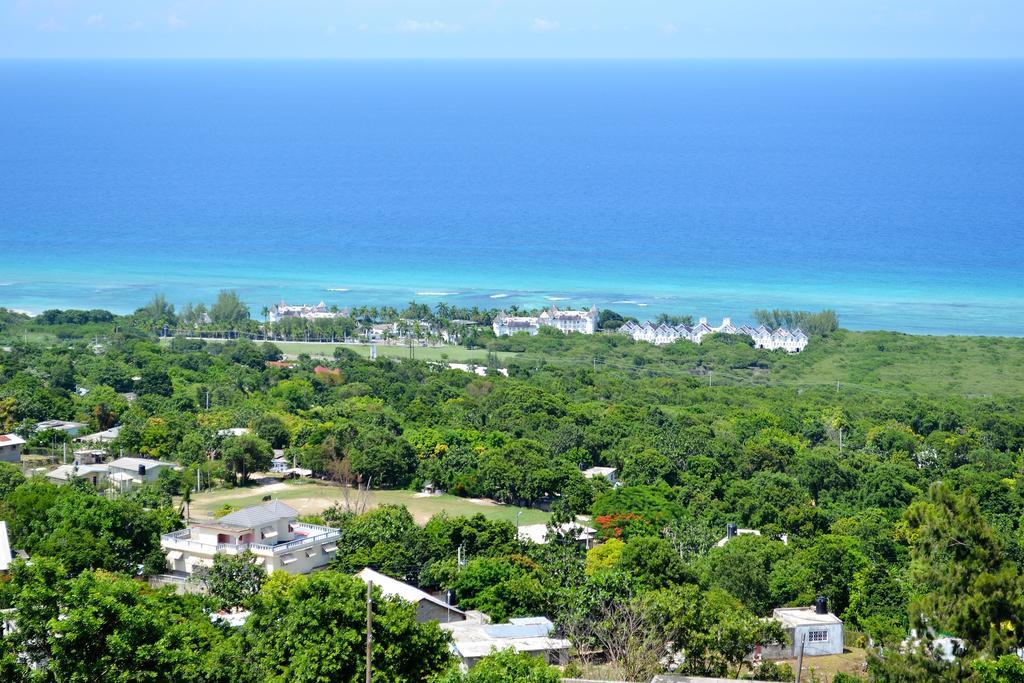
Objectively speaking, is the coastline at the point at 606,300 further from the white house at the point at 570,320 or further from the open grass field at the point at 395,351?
the open grass field at the point at 395,351

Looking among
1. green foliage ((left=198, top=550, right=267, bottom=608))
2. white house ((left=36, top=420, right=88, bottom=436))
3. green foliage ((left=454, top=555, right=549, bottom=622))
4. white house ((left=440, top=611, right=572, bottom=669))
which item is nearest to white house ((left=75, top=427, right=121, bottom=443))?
white house ((left=36, top=420, right=88, bottom=436))

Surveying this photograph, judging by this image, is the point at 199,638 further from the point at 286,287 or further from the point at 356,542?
the point at 286,287

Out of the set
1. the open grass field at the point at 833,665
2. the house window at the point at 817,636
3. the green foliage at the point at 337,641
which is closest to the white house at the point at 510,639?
the green foliage at the point at 337,641

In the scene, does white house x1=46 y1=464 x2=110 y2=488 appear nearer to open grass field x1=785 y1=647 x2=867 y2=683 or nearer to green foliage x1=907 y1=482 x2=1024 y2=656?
open grass field x1=785 y1=647 x2=867 y2=683

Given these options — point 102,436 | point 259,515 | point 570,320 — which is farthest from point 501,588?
point 570,320

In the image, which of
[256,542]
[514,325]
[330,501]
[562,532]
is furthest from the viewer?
[514,325]

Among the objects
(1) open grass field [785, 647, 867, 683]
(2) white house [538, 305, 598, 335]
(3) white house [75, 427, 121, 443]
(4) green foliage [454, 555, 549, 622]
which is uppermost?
(2) white house [538, 305, 598, 335]

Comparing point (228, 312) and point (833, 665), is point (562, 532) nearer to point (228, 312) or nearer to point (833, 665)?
point (833, 665)
